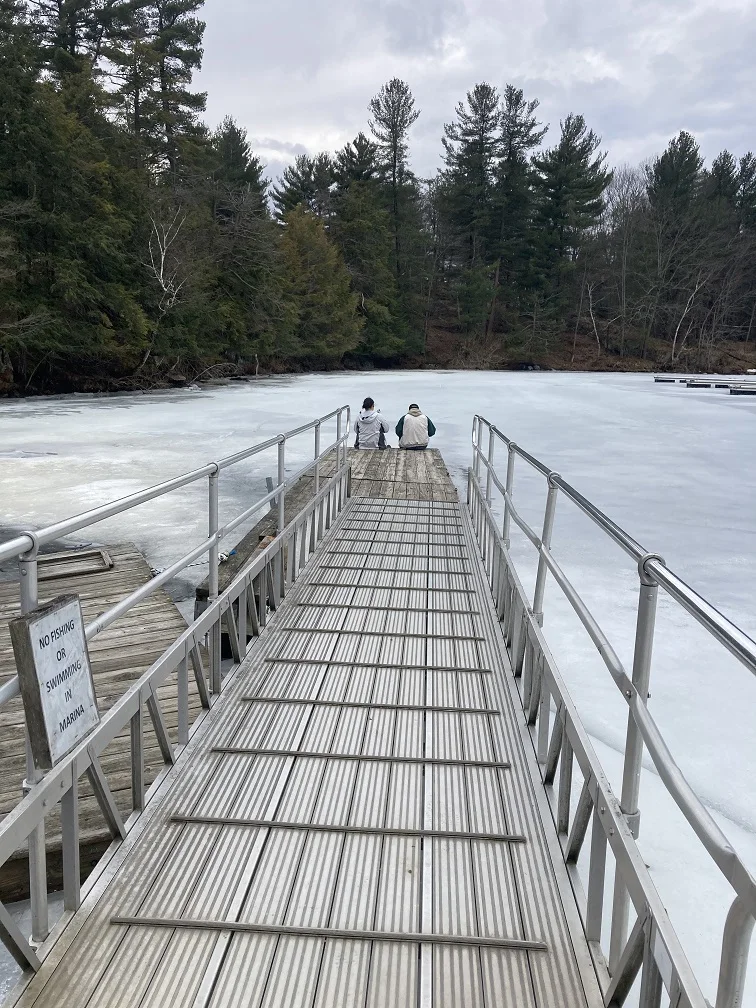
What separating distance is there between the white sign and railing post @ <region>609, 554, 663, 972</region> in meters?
1.28

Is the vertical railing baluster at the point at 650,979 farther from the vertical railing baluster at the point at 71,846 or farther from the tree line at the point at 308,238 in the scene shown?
the tree line at the point at 308,238

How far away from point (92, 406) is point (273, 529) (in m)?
15.2

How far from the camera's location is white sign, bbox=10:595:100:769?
5.01ft

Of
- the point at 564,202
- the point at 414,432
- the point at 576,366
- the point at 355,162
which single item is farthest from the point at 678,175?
the point at 414,432

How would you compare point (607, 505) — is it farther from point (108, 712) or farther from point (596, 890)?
point (108, 712)

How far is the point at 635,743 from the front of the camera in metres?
1.73

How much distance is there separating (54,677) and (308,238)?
39.6 metres

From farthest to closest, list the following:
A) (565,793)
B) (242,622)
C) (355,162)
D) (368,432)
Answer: (355,162) < (368,432) < (242,622) < (565,793)

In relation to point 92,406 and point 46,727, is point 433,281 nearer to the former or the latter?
point 92,406

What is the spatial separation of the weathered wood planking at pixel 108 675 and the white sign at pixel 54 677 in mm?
890

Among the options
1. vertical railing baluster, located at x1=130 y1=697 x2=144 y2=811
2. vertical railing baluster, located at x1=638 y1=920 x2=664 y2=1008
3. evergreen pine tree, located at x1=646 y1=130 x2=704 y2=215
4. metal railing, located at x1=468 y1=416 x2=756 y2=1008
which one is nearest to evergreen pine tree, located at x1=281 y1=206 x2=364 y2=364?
evergreen pine tree, located at x1=646 y1=130 x2=704 y2=215

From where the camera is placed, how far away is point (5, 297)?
2178 cm

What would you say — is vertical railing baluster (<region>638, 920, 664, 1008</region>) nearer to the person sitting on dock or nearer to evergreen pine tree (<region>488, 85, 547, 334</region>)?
the person sitting on dock

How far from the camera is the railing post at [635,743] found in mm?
1639
